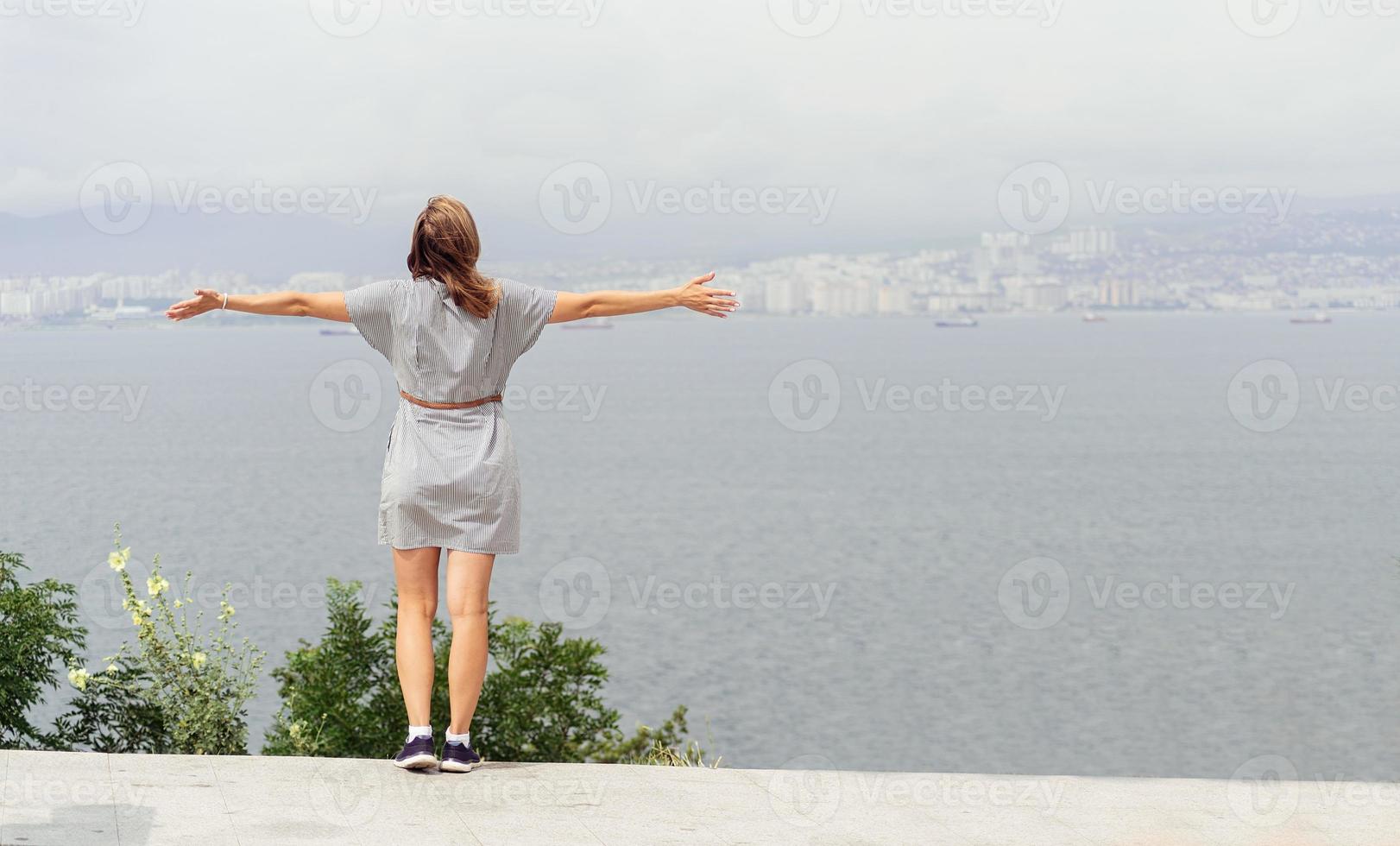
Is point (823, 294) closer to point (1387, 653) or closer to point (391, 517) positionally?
point (1387, 653)

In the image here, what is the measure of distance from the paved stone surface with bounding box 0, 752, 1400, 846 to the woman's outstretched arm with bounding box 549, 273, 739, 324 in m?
1.68

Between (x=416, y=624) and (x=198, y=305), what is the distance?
1374 millimetres

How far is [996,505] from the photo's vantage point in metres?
65.1

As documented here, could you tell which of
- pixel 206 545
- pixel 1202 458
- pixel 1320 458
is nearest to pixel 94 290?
pixel 206 545

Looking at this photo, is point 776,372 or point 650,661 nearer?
point 650,661

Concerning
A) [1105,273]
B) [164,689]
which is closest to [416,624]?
[164,689]

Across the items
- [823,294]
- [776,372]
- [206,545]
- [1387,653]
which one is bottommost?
[1387,653]

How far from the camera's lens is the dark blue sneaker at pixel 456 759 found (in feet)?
17.1

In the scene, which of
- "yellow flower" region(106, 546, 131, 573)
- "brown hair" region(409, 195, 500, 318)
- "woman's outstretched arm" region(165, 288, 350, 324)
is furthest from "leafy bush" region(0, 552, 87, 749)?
"brown hair" region(409, 195, 500, 318)

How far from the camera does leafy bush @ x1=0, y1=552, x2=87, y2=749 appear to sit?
6227mm

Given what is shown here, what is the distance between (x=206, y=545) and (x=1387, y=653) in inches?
1570

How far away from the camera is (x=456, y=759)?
523 cm

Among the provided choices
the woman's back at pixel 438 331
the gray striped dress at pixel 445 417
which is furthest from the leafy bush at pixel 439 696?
the woman's back at pixel 438 331

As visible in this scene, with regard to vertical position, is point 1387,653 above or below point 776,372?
below
